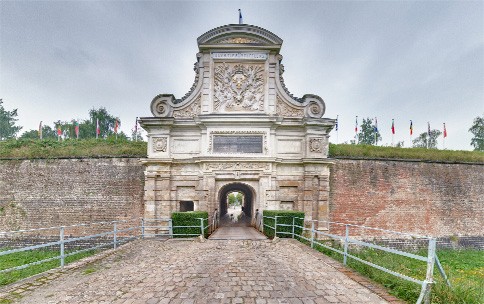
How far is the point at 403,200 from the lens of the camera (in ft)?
49.4

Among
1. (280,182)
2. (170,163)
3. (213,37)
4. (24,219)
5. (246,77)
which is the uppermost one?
(213,37)

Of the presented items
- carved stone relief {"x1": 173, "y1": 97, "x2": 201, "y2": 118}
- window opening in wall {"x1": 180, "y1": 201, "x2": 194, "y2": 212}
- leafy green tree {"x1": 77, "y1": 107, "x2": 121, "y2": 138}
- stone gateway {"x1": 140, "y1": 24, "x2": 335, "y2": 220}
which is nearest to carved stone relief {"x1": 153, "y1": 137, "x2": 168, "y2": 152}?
stone gateway {"x1": 140, "y1": 24, "x2": 335, "y2": 220}

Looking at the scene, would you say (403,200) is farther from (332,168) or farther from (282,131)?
(282,131)

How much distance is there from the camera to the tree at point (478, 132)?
36.3 meters

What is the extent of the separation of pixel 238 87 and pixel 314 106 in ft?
12.7

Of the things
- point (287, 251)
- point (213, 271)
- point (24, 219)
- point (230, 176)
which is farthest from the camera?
point (24, 219)

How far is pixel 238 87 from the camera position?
539 inches

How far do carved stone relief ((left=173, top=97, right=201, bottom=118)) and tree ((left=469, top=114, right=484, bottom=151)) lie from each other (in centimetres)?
3984

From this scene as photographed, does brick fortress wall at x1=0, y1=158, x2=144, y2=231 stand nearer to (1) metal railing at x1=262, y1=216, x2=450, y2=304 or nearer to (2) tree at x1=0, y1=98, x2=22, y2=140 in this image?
(1) metal railing at x1=262, y1=216, x2=450, y2=304

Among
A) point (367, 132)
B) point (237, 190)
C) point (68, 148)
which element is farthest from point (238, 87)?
point (367, 132)

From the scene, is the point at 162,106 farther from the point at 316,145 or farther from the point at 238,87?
the point at 316,145

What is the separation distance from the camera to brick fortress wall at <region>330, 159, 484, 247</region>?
14.7 m

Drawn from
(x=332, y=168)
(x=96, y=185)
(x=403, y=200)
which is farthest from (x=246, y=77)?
(x=403, y=200)

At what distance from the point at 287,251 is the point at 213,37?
10.4 meters
